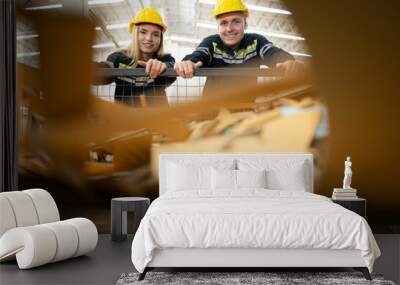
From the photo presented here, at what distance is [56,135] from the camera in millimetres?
7496

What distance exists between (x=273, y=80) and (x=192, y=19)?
113cm

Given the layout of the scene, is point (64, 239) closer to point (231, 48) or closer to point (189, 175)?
point (189, 175)

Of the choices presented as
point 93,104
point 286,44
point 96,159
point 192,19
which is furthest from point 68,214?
point 286,44

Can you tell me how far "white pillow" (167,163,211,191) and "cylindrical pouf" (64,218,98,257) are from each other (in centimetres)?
122

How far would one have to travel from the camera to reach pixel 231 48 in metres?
7.45

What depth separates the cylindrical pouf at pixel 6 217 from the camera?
5391 millimetres

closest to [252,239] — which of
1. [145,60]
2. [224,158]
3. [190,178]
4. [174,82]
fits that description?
[190,178]

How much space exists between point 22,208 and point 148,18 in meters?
2.82

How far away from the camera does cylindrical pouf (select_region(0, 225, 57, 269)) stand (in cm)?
515

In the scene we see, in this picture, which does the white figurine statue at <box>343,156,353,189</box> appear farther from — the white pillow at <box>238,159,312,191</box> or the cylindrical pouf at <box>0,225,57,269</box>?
the cylindrical pouf at <box>0,225,57,269</box>

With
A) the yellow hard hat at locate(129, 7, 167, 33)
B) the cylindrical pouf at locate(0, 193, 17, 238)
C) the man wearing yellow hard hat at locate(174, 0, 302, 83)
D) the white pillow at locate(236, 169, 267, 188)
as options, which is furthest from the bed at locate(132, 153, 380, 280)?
the yellow hard hat at locate(129, 7, 167, 33)

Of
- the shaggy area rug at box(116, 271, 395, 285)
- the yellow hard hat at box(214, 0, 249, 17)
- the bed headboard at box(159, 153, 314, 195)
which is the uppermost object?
the yellow hard hat at box(214, 0, 249, 17)

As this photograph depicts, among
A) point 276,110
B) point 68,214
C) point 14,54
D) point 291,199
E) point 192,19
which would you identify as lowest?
point 68,214

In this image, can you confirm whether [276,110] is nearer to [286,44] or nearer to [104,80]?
[286,44]
